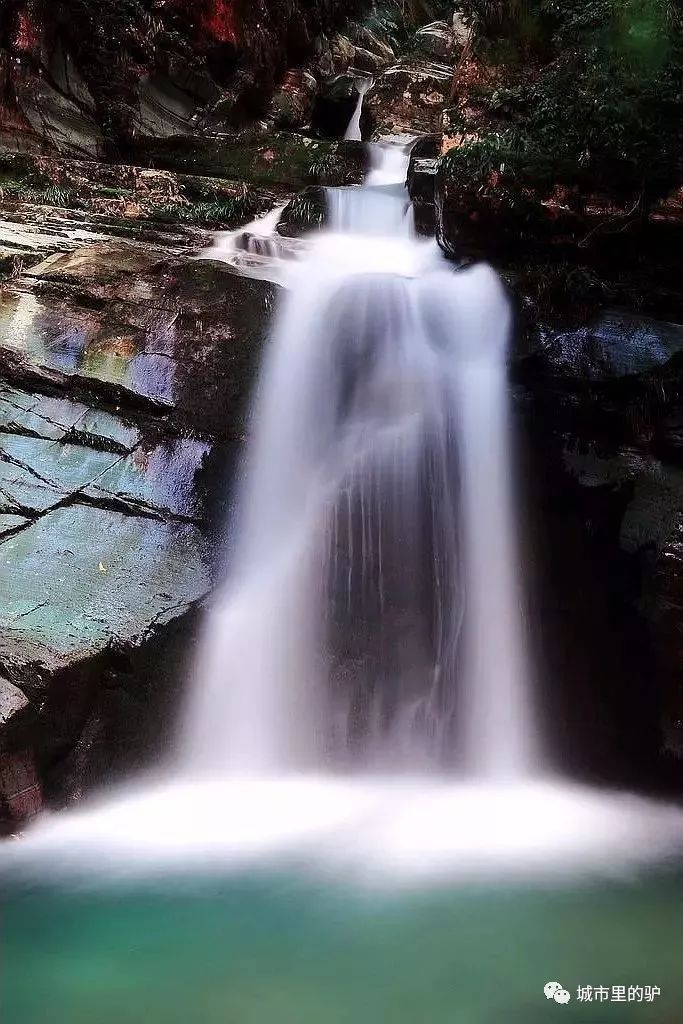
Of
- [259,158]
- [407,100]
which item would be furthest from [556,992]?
[407,100]

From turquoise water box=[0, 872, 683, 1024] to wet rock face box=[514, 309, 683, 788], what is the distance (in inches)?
72.0

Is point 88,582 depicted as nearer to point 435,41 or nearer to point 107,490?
point 107,490

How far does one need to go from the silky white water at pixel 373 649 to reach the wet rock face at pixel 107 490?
308mm

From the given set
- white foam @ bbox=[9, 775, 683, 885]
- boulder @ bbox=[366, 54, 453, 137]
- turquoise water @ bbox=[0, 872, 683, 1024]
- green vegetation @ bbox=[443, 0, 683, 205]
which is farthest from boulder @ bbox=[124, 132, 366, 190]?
turquoise water @ bbox=[0, 872, 683, 1024]

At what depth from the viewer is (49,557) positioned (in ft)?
18.5

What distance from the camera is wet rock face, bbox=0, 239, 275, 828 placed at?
5.15 meters

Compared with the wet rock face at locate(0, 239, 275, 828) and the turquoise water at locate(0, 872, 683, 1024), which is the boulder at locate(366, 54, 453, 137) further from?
the turquoise water at locate(0, 872, 683, 1024)

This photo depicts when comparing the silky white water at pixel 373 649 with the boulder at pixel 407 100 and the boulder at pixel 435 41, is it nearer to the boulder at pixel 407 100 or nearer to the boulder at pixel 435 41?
the boulder at pixel 407 100

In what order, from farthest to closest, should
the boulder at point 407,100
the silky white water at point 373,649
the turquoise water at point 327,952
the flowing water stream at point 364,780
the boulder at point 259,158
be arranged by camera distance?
the boulder at point 407,100
the boulder at point 259,158
the silky white water at point 373,649
the flowing water stream at point 364,780
the turquoise water at point 327,952

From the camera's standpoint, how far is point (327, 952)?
3842 mm

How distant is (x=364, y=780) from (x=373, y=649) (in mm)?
1099

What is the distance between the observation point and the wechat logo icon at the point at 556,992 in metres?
3.50

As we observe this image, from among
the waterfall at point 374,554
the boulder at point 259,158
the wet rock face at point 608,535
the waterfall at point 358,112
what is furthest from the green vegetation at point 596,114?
the waterfall at point 358,112

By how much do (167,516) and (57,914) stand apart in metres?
3.00
